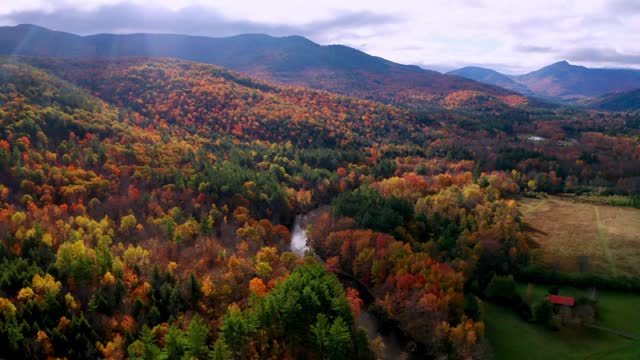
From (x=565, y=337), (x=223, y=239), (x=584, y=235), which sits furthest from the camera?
(x=584, y=235)

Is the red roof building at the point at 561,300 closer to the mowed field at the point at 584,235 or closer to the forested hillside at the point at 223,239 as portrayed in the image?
the forested hillside at the point at 223,239

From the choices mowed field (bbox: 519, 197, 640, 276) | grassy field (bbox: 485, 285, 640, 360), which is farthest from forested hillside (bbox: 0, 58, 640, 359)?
mowed field (bbox: 519, 197, 640, 276)

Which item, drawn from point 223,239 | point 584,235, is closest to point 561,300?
point 584,235

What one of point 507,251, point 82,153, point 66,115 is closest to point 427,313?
point 507,251

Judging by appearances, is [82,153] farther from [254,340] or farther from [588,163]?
[588,163]

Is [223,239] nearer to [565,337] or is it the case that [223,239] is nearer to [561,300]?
[565,337]

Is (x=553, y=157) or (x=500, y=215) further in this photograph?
(x=553, y=157)

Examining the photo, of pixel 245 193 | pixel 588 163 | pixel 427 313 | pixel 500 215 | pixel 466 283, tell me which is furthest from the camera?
pixel 588 163

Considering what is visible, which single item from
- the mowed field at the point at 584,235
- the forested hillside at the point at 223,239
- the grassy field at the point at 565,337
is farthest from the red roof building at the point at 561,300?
the mowed field at the point at 584,235
